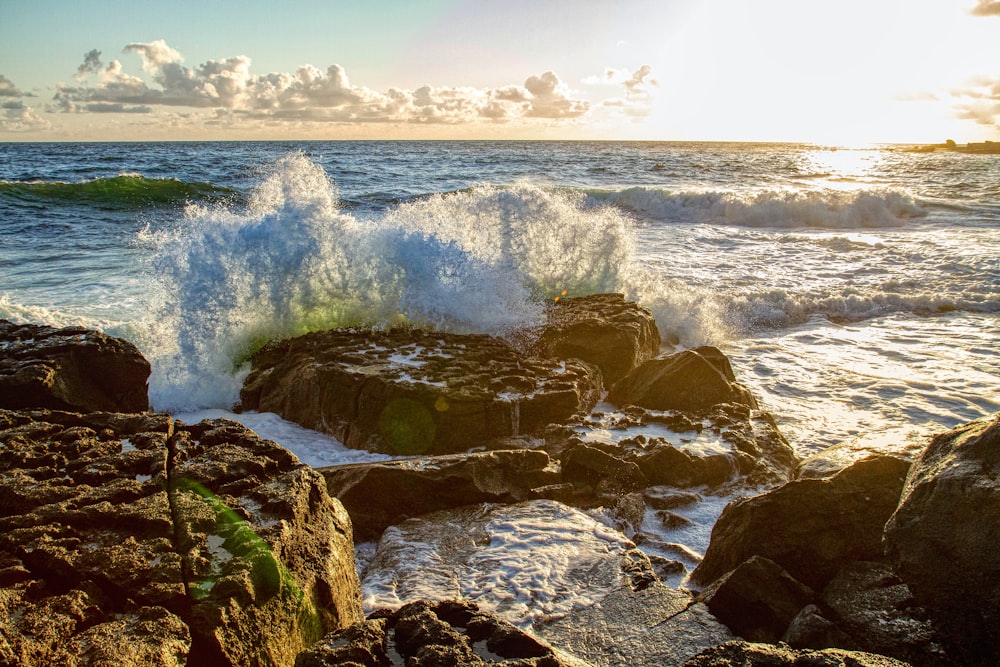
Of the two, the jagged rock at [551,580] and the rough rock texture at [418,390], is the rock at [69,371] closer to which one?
the rough rock texture at [418,390]

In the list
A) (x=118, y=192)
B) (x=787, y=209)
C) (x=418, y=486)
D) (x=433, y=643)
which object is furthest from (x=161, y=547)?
(x=118, y=192)

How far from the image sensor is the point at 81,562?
79.9 inches

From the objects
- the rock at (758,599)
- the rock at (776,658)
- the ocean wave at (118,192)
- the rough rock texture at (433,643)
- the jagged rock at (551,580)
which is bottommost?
the jagged rock at (551,580)

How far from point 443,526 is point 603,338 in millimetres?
2878

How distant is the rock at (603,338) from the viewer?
19.7 feet

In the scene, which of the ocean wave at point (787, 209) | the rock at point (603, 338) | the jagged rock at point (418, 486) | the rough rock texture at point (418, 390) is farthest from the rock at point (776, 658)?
the ocean wave at point (787, 209)

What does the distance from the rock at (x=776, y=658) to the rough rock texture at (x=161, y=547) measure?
1.25 metres

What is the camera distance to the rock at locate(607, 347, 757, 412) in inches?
215

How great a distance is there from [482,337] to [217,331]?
2.51 metres

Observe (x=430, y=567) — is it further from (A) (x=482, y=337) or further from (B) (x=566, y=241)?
(B) (x=566, y=241)

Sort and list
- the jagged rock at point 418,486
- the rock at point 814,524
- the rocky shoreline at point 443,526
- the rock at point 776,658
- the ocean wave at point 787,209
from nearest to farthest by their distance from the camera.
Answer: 1. the rock at point 776,658
2. the rocky shoreline at point 443,526
3. the rock at point 814,524
4. the jagged rock at point 418,486
5. the ocean wave at point 787,209

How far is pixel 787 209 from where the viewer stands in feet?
66.7

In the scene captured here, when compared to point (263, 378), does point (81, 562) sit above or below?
above

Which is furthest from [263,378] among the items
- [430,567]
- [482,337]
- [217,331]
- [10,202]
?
[10,202]
